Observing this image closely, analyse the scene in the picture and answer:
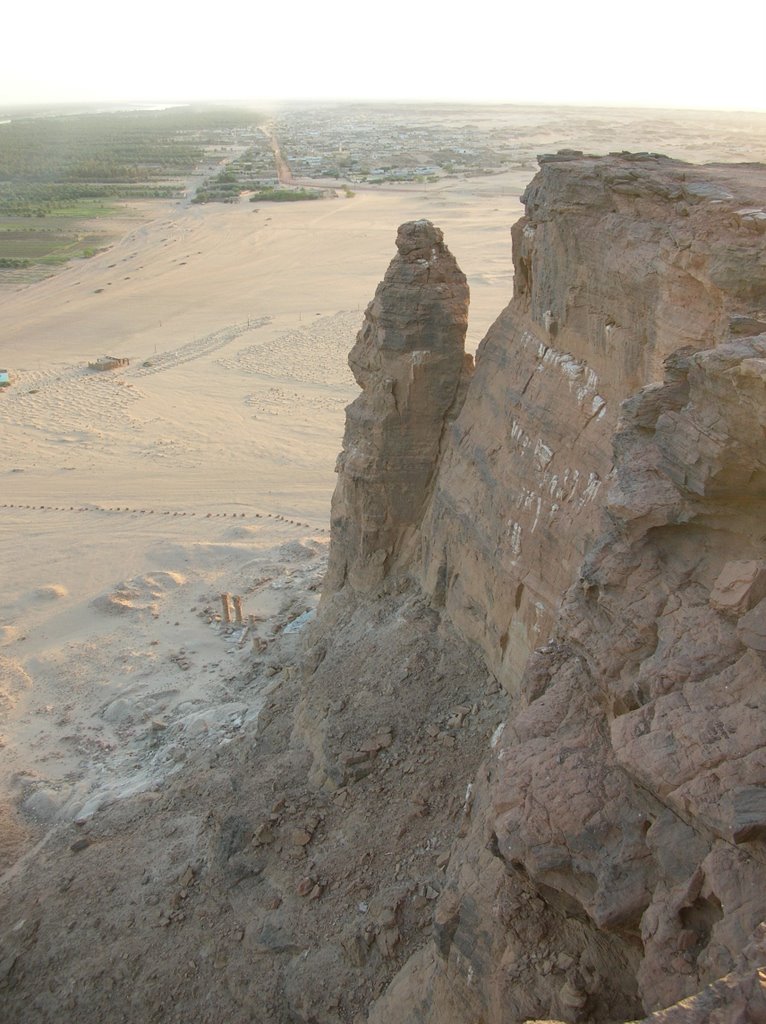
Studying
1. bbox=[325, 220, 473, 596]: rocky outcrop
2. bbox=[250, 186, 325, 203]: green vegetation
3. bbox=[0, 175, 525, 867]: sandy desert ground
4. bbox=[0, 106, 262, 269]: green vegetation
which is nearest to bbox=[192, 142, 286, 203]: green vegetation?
bbox=[250, 186, 325, 203]: green vegetation

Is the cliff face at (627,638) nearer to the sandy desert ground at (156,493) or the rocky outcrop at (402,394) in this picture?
the rocky outcrop at (402,394)

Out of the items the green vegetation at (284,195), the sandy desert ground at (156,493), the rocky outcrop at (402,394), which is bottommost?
the sandy desert ground at (156,493)

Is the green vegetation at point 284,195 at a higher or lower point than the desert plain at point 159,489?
higher

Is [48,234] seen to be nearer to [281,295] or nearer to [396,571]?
[281,295]

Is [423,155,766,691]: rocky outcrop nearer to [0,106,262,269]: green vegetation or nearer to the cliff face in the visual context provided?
the cliff face

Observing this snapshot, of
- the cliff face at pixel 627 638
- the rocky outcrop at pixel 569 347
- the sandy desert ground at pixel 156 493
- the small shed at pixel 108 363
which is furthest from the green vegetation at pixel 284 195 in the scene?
the cliff face at pixel 627 638

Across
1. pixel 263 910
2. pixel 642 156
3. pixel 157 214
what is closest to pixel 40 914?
pixel 263 910

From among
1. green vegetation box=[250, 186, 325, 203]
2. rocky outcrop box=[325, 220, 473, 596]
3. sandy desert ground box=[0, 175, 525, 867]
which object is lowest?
sandy desert ground box=[0, 175, 525, 867]
